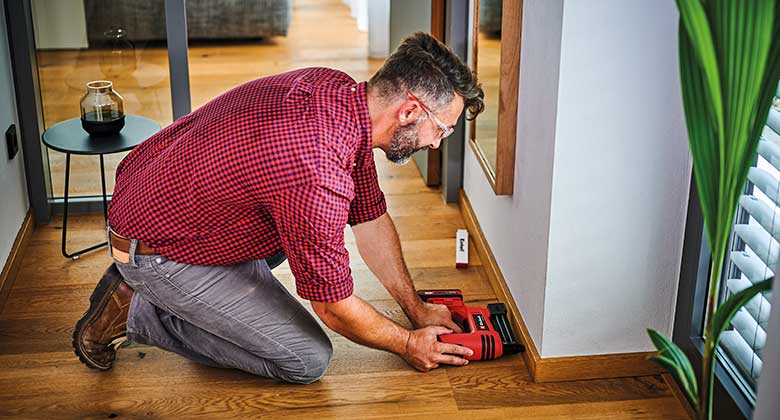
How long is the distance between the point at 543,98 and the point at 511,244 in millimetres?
554

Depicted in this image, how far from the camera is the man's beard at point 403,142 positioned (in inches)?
83.8

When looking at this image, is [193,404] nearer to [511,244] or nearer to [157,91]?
[511,244]

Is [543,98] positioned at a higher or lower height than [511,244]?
higher

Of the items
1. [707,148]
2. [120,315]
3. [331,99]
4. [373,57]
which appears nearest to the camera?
[707,148]

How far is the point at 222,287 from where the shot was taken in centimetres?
235

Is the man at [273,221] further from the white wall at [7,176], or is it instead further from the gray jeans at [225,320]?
the white wall at [7,176]

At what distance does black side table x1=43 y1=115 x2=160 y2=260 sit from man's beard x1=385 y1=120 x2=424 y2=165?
1094 millimetres

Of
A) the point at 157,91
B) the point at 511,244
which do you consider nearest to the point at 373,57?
the point at 157,91

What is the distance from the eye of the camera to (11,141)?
10.3 ft

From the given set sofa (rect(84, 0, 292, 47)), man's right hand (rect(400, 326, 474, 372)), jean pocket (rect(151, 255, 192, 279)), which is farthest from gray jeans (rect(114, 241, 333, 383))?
sofa (rect(84, 0, 292, 47))

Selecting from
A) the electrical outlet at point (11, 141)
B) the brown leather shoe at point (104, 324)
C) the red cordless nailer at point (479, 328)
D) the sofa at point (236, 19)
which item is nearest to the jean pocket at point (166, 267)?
the brown leather shoe at point (104, 324)

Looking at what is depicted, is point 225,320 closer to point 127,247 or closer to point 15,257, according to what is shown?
point 127,247

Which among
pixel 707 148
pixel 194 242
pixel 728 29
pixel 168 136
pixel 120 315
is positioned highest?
pixel 728 29

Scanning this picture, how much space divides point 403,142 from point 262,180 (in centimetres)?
34
